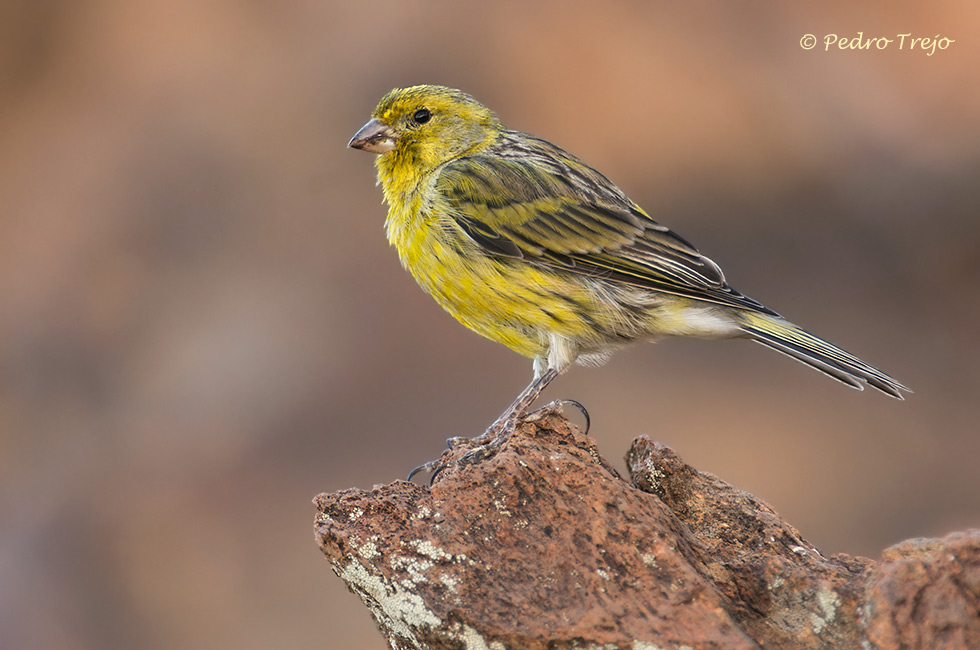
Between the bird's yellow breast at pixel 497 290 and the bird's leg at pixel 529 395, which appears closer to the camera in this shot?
the bird's leg at pixel 529 395

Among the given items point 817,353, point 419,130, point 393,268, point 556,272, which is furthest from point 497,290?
point 393,268

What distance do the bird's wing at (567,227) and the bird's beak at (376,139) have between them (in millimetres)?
351

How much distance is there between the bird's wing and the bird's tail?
0.10 meters

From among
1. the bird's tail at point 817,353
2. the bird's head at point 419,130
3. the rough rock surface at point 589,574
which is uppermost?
the bird's tail at point 817,353

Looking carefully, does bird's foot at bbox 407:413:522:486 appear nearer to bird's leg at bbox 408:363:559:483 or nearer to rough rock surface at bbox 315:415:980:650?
bird's leg at bbox 408:363:559:483

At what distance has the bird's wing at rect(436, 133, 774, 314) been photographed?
492 centimetres

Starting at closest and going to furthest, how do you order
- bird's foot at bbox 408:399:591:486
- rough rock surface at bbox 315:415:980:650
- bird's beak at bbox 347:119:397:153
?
1. rough rock surface at bbox 315:415:980:650
2. bird's foot at bbox 408:399:591:486
3. bird's beak at bbox 347:119:397:153

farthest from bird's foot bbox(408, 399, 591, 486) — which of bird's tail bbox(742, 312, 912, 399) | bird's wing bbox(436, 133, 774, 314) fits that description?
bird's tail bbox(742, 312, 912, 399)

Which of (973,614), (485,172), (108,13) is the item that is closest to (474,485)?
(973,614)

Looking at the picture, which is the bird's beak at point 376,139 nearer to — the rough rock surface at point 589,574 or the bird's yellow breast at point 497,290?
the bird's yellow breast at point 497,290

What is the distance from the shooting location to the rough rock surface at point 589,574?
2828 mm

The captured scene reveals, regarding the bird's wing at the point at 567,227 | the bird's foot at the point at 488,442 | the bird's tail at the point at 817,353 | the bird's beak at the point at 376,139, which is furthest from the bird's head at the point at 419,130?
the bird's tail at the point at 817,353

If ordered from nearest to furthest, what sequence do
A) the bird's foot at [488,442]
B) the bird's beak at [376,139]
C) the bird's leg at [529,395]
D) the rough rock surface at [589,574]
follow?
1. the rough rock surface at [589,574]
2. the bird's foot at [488,442]
3. the bird's leg at [529,395]
4. the bird's beak at [376,139]

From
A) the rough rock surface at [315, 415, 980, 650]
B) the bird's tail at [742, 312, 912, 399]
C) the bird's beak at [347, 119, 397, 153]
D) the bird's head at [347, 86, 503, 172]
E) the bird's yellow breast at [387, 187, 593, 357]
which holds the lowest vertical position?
the rough rock surface at [315, 415, 980, 650]
